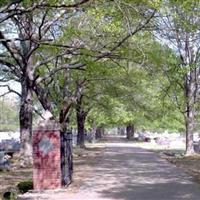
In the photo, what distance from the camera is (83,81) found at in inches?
1332

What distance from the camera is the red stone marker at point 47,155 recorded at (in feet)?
Answer: 50.9

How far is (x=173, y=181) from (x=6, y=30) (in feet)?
42.3

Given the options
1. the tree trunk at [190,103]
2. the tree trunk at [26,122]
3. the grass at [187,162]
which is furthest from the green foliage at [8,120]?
the tree trunk at [26,122]

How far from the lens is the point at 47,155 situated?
1559cm

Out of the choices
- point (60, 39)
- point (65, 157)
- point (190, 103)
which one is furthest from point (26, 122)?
point (190, 103)

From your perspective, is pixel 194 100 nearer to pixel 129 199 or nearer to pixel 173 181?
pixel 173 181

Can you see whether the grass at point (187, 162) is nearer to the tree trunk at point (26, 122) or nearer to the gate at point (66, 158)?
the gate at point (66, 158)

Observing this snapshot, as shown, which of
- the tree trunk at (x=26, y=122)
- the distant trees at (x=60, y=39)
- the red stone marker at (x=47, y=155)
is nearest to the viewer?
the red stone marker at (x=47, y=155)

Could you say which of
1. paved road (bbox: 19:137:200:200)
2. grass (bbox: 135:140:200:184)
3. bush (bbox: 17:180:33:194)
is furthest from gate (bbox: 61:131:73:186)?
grass (bbox: 135:140:200:184)

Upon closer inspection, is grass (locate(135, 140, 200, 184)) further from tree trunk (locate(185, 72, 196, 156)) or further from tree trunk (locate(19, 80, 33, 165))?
tree trunk (locate(19, 80, 33, 165))

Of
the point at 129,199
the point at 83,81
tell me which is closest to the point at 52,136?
the point at 129,199

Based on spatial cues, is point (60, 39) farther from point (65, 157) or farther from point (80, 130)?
point (80, 130)

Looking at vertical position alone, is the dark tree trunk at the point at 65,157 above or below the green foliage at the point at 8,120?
below

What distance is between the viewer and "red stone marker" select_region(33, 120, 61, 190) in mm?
15516
